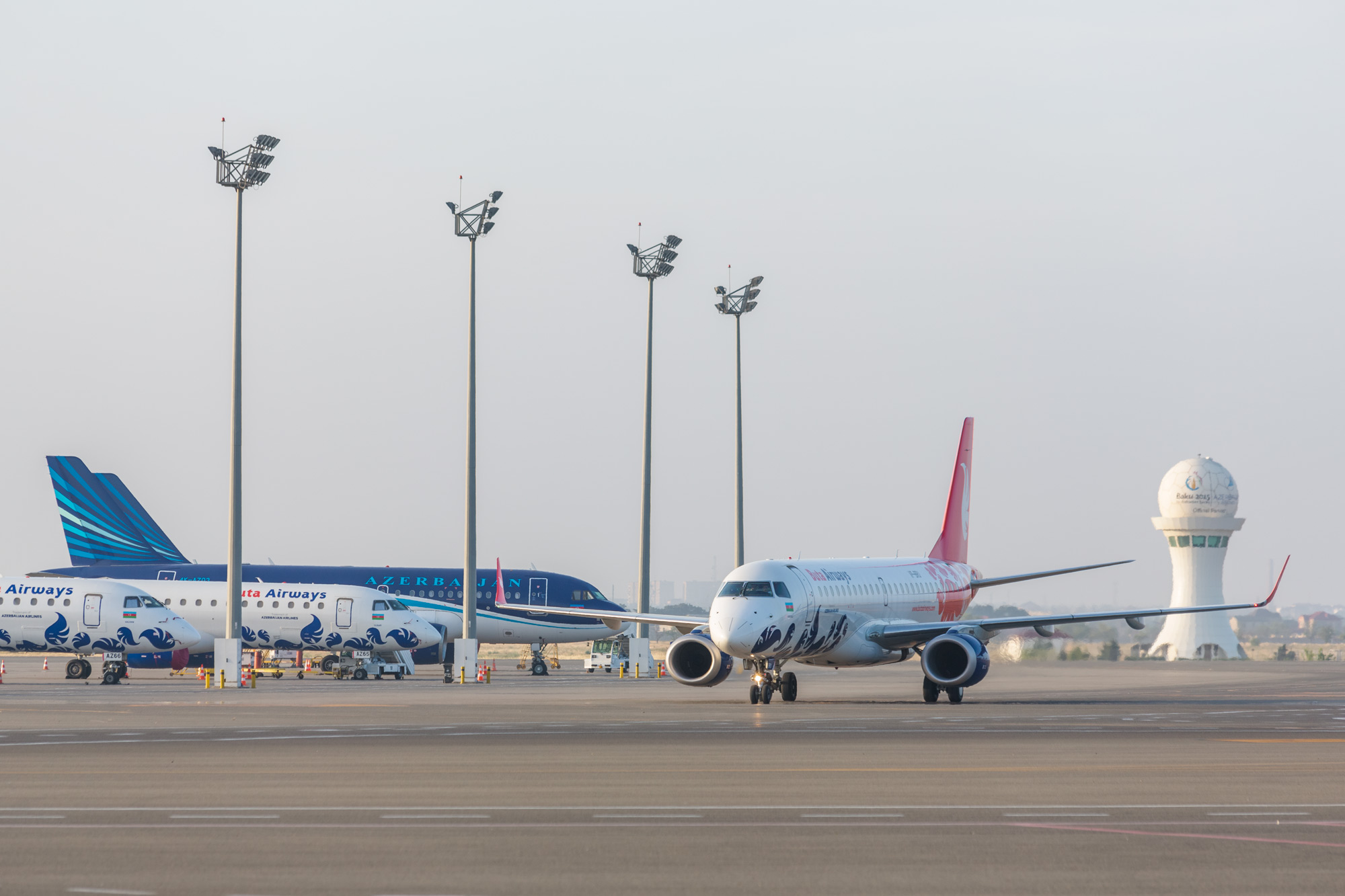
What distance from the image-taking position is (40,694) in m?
45.8

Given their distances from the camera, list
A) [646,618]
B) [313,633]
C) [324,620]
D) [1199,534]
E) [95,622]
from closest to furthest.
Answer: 1. [646,618]
2. [95,622]
3. [324,620]
4. [313,633]
5. [1199,534]

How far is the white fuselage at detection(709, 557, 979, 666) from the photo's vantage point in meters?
39.4

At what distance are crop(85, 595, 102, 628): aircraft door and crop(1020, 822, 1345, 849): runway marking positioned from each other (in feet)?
149

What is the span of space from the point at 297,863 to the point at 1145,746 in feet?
53.9

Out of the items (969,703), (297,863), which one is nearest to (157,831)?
(297,863)

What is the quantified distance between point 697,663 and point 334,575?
110ft

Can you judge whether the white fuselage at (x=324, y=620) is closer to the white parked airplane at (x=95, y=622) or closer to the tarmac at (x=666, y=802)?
the white parked airplane at (x=95, y=622)

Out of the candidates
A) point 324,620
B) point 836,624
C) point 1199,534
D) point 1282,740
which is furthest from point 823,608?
point 1199,534

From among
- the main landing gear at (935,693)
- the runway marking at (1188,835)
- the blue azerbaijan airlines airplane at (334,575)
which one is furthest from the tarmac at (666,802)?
the blue azerbaijan airlines airplane at (334,575)

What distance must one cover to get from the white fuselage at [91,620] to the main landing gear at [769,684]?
2283cm

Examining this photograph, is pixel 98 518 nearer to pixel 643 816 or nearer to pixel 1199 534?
pixel 643 816

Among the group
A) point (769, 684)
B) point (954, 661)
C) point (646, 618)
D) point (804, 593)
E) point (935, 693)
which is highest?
point (804, 593)

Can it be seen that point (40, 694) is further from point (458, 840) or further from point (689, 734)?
point (458, 840)

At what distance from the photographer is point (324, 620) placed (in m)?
61.9
